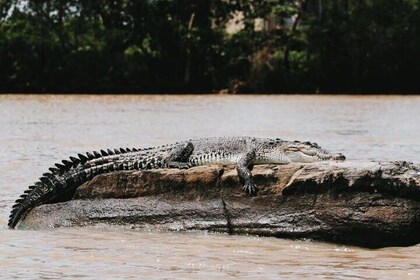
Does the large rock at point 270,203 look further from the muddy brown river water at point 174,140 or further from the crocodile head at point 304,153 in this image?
the crocodile head at point 304,153

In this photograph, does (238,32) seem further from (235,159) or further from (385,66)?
(235,159)

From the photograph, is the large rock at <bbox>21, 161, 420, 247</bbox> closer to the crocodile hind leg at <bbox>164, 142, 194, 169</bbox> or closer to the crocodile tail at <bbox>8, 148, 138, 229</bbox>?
the crocodile tail at <bbox>8, 148, 138, 229</bbox>

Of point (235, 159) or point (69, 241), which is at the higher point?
point (235, 159)

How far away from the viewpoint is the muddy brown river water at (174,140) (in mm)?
8656

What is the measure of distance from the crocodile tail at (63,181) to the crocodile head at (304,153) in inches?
62.4

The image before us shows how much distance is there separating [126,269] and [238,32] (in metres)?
46.4

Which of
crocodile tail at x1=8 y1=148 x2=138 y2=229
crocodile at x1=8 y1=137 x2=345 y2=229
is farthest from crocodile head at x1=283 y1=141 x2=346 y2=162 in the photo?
crocodile tail at x1=8 y1=148 x2=138 y2=229

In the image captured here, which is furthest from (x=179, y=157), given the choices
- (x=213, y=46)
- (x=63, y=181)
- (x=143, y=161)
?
(x=213, y=46)

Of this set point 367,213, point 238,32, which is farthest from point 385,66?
point 367,213

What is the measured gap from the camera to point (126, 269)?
8547 mm

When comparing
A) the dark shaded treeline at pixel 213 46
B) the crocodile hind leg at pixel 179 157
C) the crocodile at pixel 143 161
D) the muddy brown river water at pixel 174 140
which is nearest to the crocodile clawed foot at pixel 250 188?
the muddy brown river water at pixel 174 140

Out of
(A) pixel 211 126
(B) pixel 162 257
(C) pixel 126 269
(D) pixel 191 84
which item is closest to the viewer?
(C) pixel 126 269

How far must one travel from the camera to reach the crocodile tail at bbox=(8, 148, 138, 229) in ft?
35.3

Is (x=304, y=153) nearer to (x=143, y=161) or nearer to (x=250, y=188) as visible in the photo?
(x=250, y=188)
